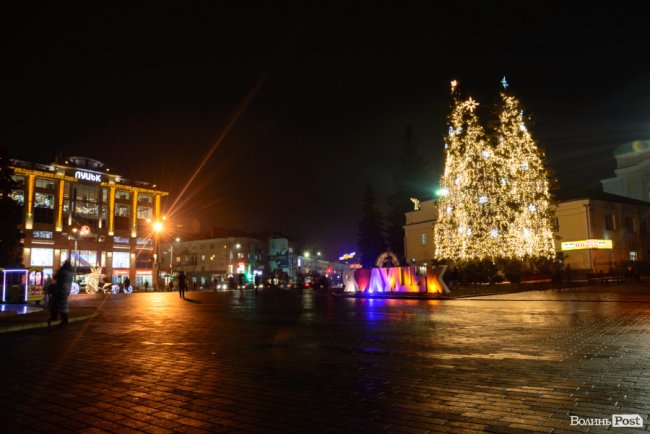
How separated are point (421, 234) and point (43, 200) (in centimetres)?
5776

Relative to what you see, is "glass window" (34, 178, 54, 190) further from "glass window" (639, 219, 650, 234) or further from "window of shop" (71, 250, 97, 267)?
"glass window" (639, 219, 650, 234)

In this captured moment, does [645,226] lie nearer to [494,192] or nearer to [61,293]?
[494,192]

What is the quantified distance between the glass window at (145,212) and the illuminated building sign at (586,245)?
230 ft

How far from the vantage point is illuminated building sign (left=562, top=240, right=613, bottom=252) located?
4384cm

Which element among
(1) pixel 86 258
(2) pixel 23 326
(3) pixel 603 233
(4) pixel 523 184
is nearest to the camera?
(2) pixel 23 326

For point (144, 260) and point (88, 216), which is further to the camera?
point (144, 260)

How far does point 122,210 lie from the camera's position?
277 feet

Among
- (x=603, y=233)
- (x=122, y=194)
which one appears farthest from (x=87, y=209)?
(x=603, y=233)

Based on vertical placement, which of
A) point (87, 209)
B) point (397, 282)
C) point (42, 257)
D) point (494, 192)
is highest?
point (87, 209)

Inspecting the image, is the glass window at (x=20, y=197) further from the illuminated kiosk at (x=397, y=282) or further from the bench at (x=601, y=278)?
the bench at (x=601, y=278)

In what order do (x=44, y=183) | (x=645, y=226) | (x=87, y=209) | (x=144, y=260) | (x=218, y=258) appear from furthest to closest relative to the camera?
(x=218, y=258) < (x=144, y=260) < (x=87, y=209) < (x=44, y=183) < (x=645, y=226)

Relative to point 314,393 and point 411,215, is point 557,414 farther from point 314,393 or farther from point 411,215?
point 411,215

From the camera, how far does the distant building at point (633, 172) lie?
58.8 meters

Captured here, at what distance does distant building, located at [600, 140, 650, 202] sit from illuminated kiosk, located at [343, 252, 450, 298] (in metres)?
41.5
